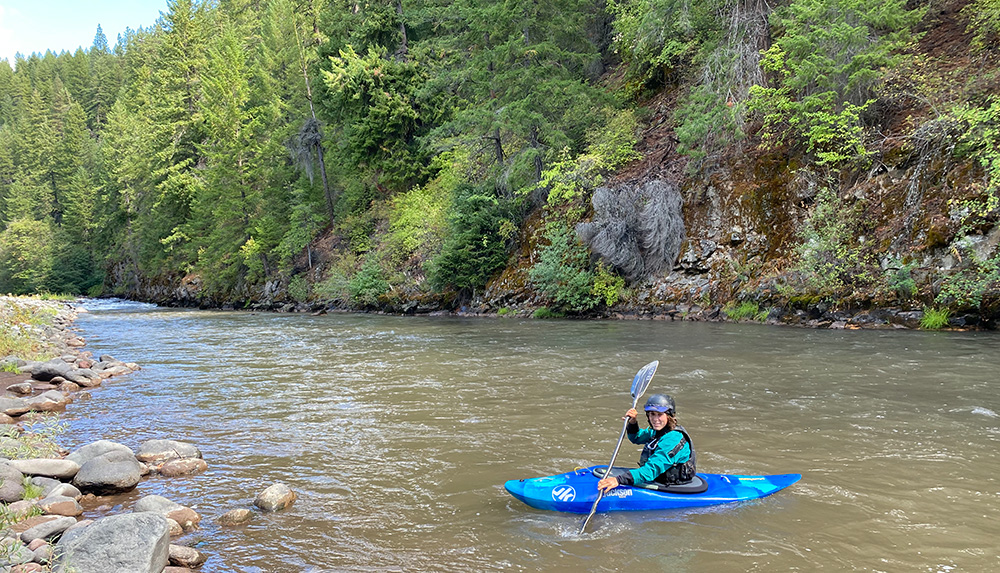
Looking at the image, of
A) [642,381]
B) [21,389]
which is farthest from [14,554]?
[21,389]

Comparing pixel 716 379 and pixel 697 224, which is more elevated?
pixel 697 224

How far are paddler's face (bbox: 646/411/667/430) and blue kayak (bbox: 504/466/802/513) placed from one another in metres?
0.47

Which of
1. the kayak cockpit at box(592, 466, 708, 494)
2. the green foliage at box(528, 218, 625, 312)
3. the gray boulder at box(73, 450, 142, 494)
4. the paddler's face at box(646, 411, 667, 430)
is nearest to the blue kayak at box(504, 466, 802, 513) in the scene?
the kayak cockpit at box(592, 466, 708, 494)

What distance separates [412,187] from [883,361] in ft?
66.6

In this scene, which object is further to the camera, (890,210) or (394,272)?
(394,272)

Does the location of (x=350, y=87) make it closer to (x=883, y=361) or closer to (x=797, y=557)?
(x=883, y=361)

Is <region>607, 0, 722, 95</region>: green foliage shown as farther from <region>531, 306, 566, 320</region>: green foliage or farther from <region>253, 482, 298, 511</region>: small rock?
<region>253, 482, 298, 511</region>: small rock

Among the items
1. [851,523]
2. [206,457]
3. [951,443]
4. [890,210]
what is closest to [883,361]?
[951,443]

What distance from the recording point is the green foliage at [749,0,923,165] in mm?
12375

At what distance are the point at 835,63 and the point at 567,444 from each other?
37.5 ft

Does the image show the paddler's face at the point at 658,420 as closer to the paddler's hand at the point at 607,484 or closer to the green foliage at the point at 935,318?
the paddler's hand at the point at 607,484

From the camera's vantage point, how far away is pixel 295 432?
6.80 metres

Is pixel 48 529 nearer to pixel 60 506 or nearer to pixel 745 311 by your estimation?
pixel 60 506

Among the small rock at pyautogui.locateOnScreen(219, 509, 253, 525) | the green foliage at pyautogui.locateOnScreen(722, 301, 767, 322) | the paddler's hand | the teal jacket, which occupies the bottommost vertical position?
the small rock at pyautogui.locateOnScreen(219, 509, 253, 525)
